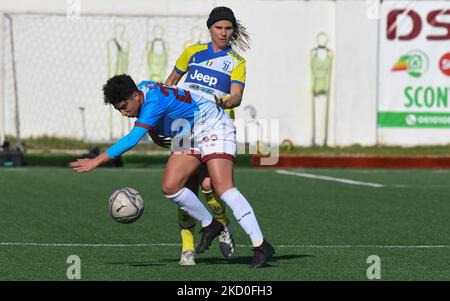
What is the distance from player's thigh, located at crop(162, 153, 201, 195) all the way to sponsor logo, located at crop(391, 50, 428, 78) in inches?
651

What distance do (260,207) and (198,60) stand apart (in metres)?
4.65

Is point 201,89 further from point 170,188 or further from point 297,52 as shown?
point 297,52

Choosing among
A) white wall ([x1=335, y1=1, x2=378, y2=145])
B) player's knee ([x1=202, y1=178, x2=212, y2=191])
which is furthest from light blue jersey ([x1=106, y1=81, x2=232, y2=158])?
white wall ([x1=335, y1=1, x2=378, y2=145])

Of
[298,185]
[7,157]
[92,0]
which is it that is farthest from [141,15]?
[298,185]

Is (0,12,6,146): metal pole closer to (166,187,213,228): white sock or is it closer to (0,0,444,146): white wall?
(0,0,444,146): white wall

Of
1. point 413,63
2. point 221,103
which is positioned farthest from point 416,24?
point 221,103

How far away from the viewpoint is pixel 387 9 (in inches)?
1026

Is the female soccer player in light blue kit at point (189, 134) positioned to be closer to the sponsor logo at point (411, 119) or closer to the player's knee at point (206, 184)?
the player's knee at point (206, 184)

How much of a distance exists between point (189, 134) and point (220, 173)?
402 millimetres

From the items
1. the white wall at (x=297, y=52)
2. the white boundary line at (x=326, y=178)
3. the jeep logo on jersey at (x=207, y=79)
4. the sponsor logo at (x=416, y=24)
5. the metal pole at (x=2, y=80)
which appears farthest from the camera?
the sponsor logo at (x=416, y=24)

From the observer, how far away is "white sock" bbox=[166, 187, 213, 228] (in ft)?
33.2

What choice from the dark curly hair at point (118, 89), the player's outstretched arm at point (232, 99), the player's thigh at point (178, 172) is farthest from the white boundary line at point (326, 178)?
the dark curly hair at point (118, 89)

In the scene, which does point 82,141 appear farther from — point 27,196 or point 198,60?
point 198,60

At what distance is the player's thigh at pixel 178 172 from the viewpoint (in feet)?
33.1
